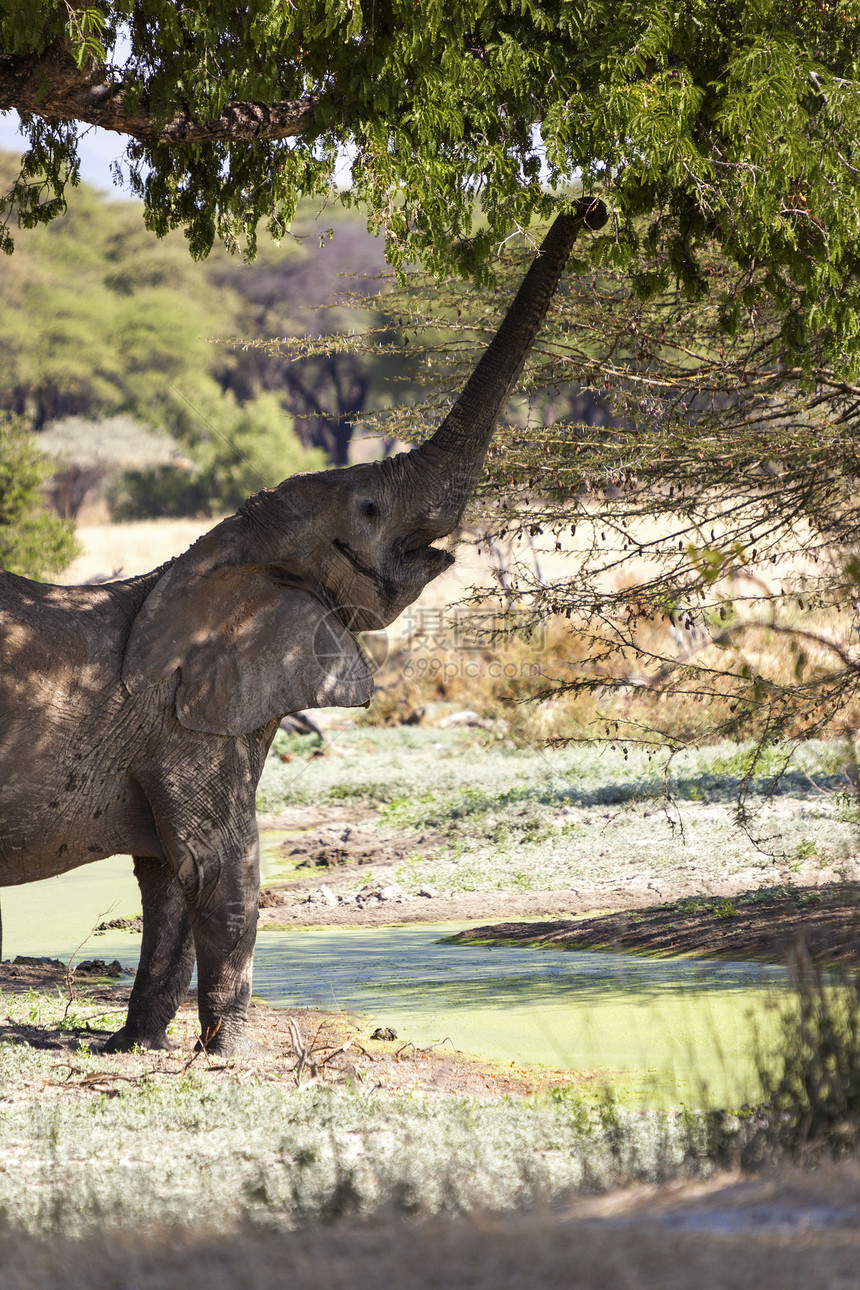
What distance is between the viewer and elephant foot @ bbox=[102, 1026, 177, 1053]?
21.2ft

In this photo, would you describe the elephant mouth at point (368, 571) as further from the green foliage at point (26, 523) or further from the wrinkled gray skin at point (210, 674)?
the green foliage at point (26, 523)

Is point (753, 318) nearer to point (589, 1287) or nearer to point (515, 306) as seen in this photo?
point (515, 306)

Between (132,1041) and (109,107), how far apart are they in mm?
4395

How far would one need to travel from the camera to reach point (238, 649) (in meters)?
6.19

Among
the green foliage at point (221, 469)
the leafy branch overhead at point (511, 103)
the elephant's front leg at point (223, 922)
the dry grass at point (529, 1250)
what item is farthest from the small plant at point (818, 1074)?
the green foliage at point (221, 469)

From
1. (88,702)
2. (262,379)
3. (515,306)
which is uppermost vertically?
(262,379)

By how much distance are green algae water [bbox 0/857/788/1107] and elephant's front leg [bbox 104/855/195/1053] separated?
1.25 meters

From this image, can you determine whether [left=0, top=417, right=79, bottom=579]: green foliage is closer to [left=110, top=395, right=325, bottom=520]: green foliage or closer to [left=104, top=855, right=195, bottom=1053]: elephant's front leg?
[left=110, top=395, right=325, bottom=520]: green foliage

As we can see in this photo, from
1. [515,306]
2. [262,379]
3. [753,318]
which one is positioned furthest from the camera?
[262,379]

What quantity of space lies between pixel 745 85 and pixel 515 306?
141 centimetres

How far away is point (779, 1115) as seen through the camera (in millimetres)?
4230

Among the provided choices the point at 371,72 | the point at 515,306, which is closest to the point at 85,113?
the point at 371,72

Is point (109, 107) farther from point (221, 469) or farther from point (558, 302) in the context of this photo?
point (221, 469)

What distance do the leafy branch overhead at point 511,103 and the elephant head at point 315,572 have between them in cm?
46
